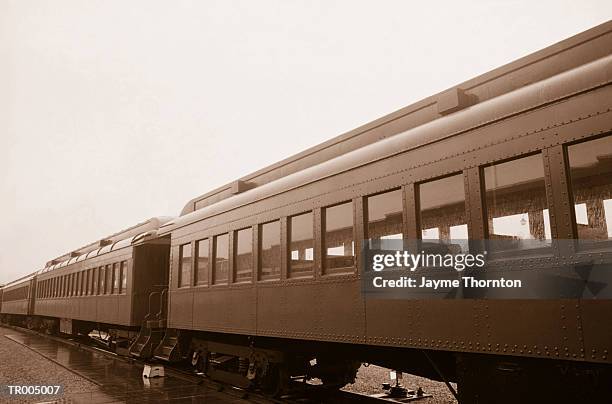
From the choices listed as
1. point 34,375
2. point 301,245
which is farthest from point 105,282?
point 301,245

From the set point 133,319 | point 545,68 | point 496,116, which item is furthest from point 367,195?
point 133,319

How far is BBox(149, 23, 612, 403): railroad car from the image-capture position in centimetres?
383

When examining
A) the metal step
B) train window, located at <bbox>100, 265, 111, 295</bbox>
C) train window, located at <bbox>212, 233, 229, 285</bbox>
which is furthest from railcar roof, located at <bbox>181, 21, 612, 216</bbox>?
train window, located at <bbox>100, 265, 111, 295</bbox>

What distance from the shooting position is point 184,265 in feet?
32.4

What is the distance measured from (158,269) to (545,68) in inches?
407

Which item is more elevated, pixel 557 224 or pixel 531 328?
pixel 557 224

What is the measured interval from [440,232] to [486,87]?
5.43ft

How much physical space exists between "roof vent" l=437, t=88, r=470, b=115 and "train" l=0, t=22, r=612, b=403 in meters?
0.01

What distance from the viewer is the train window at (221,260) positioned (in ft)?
27.2

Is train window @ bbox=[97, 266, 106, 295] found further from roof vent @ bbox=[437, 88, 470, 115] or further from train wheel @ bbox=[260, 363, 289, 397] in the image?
roof vent @ bbox=[437, 88, 470, 115]

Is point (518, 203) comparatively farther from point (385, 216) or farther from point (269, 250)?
point (269, 250)

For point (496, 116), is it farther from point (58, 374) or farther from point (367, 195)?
point (58, 374)

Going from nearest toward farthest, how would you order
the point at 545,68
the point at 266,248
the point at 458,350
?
the point at 458,350 → the point at 545,68 → the point at 266,248

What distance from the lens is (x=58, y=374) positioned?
434 inches
